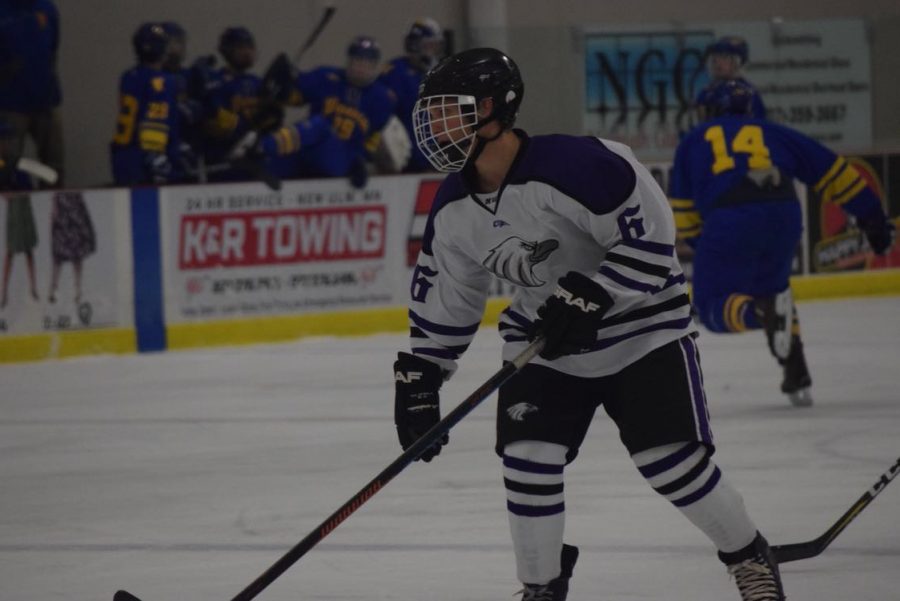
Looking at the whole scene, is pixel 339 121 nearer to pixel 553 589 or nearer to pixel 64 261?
pixel 64 261

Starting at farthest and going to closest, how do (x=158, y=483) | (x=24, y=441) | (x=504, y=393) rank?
(x=24, y=441) < (x=158, y=483) < (x=504, y=393)

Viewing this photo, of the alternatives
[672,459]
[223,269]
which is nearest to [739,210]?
[223,269]

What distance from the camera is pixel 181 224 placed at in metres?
8.50

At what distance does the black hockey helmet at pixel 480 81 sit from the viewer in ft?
10.1

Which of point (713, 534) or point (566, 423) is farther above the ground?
point (566, 423)

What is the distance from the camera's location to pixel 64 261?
815cm

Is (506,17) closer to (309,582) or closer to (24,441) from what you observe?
(24,441)

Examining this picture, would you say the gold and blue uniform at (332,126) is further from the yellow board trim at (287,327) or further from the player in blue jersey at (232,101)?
the yellow board trim at (287,327)

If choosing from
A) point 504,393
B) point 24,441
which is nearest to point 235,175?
point 24,441

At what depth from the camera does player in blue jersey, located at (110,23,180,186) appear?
8.45 m

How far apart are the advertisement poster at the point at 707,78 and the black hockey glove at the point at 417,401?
6.85 metres

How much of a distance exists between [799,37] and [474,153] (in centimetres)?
782

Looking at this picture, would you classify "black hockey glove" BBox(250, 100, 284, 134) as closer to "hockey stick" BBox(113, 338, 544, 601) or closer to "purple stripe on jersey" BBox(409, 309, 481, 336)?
"purple stripe on jersey" BBox(409, 309, 481, 336)

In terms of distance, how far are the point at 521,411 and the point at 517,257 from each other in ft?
0.92
